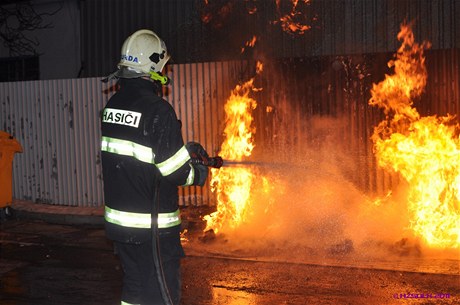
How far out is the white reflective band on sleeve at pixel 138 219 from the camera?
3.67 metres

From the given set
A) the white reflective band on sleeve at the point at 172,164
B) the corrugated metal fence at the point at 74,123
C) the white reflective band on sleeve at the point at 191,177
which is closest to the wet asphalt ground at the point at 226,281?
the white reflective band on sleeve at the point at 191,177

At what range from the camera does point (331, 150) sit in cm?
940

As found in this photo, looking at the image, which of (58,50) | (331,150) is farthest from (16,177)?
(331,150)

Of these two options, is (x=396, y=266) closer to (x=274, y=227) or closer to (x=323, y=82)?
(x=274, y=227)

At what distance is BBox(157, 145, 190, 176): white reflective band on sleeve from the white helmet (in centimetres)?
68

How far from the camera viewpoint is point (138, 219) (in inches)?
145

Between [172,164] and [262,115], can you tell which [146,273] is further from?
[262,115]

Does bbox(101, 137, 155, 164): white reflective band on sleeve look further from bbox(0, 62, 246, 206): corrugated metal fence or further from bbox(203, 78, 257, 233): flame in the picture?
bbox(0, 62, 246, 206): corrugated metal fence

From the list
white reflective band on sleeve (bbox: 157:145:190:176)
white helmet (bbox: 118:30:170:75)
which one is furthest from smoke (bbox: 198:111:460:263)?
white helmet (bbox: 118:30:170:75)

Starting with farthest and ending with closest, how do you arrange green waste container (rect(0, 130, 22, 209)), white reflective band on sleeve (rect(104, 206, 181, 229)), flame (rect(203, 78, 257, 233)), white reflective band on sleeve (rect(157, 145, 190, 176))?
green waste container (rect(0, 130, 22, 209)) → flame (rect(203, 78, 257, 233)) → white reflective band on sleeve (rect(104, 206, 181, 229)) → white reflective band on sleeve (rect(157, 145, 190, 176))

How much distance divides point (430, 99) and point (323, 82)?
1.78m

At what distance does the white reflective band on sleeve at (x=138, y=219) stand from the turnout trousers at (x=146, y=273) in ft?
0.35

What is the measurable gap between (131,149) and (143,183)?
0.24 m

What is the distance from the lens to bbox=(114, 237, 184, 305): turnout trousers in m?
3.68
